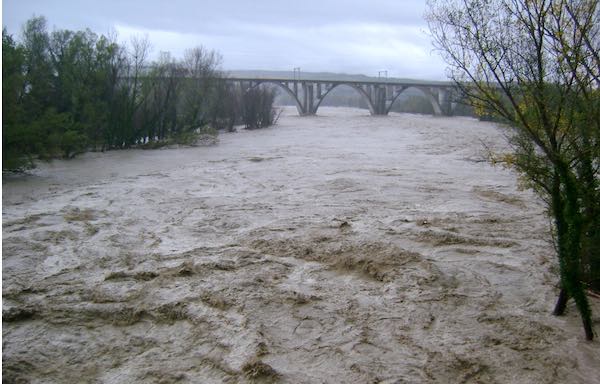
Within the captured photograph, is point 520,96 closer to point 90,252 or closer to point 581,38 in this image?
point 581,38

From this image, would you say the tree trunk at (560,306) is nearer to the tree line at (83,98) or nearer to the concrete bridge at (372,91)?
the tree line at (83,98)

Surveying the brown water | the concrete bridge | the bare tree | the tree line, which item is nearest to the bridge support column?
the concrete bridge

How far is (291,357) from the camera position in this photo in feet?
18.2

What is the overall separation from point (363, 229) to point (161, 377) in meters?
5.74

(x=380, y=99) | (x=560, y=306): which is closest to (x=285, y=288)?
(x=560, y=306)

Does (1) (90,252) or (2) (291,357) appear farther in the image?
(1) (90,252)

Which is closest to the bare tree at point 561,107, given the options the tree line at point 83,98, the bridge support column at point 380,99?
the tree line at point 83,98

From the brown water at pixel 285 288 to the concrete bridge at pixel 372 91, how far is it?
54153mm

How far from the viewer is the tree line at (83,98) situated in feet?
53.5

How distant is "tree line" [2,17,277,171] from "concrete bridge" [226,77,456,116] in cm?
3360

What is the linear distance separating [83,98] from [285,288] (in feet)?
61.9

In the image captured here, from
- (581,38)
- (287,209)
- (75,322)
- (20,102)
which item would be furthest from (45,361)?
(20,102)

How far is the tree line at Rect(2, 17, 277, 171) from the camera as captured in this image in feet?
53.5

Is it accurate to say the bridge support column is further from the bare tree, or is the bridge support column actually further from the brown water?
the bare tree
